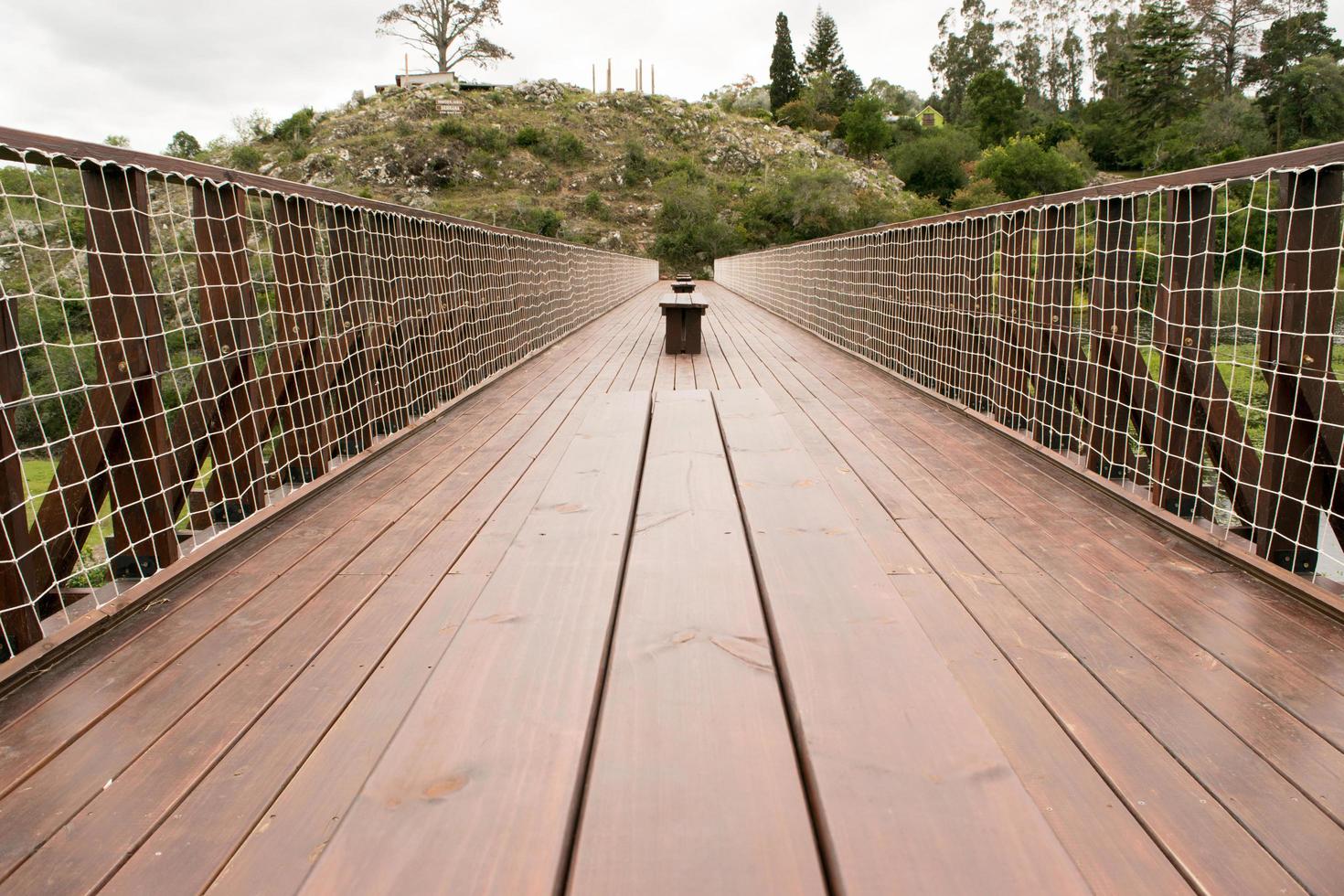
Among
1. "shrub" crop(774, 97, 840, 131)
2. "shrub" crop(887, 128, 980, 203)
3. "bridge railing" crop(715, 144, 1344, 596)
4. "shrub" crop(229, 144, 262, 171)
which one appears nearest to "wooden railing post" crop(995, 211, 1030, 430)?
"bridge railing" crop(715, 144, 1344, 596)

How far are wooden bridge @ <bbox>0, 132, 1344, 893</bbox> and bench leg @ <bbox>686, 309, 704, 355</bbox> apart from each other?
10.6 ft

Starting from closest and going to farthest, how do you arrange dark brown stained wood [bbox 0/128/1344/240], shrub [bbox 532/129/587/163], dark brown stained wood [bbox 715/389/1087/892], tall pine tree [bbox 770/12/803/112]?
1. dark brown stained wood [bbox 715/389/1087/892]
2. dark brown stained wood [bbox 0/128/1344/240]
3. shrub [bbox 532/129/587/163]
4. tall pine tree [bbox 770/12/803/112]

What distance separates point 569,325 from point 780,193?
2639 cm

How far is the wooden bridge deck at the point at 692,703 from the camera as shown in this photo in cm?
68

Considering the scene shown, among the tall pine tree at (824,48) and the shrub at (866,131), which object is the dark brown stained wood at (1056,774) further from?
the tall pine tree at (824,48)

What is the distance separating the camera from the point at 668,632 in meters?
1.01

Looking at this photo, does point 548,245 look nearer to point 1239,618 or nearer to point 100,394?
point 100,394

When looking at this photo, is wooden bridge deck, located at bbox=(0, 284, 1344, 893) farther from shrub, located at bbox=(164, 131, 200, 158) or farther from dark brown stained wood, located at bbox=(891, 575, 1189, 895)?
shrub, located at bbox=(164, 131, 200, 158)

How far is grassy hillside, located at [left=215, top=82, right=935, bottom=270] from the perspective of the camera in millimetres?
33750

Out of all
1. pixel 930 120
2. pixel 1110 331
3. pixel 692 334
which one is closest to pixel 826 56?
pixel 930 120

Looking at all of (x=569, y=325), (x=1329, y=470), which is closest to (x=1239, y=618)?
(x=1329, y=470)

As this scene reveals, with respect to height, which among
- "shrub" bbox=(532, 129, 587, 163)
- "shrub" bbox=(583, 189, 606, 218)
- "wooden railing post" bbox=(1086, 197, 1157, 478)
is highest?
"shrub" bbox=(532, 129, 587, 163)

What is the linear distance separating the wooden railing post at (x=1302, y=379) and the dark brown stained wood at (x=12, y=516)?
2.80 m

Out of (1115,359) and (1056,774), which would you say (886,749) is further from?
(1115,359)
